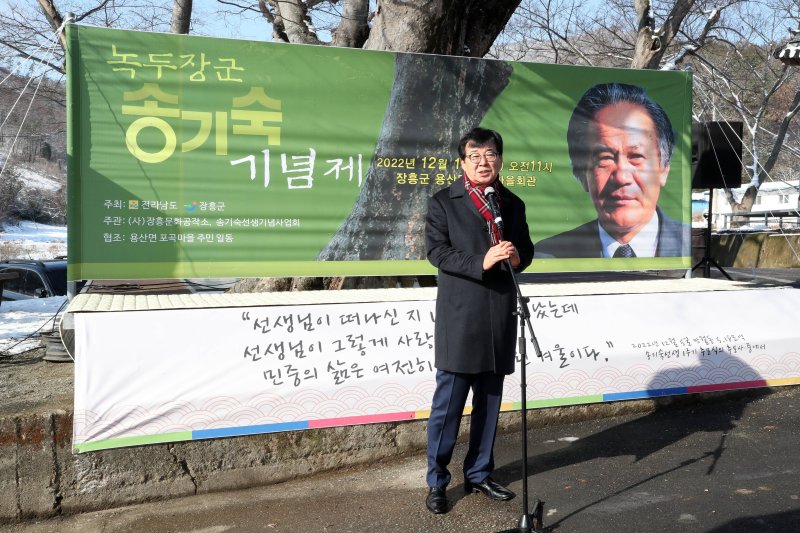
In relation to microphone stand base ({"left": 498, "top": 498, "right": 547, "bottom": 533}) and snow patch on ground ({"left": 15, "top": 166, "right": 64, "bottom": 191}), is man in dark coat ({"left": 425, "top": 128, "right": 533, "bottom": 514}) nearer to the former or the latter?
microphone stand base ({"left": 498, "top": 498, "right": 547, "bottom": 533})

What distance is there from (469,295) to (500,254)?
42 cm

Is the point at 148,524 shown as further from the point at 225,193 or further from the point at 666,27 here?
the point at 666,27

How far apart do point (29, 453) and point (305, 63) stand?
10.7 ft

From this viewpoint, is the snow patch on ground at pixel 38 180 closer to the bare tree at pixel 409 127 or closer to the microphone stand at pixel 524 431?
the bare tree at pixel 409 127

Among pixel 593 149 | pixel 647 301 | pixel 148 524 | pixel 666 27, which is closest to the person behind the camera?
pixel 148 524

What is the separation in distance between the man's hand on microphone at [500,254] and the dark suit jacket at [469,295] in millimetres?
177

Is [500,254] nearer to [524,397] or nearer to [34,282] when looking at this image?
[524,397]

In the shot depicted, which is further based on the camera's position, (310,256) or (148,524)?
(310,256)

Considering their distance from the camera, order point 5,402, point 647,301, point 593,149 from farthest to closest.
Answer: point 593,149, point 647,301, point 5,402

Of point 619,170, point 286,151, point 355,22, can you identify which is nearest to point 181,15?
point 355,22

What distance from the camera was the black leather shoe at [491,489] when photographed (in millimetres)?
4078

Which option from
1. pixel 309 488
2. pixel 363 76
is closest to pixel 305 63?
pixel 363 76

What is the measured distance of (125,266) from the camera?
5363mm

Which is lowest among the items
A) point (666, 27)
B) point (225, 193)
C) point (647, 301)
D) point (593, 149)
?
point (647, 301)
